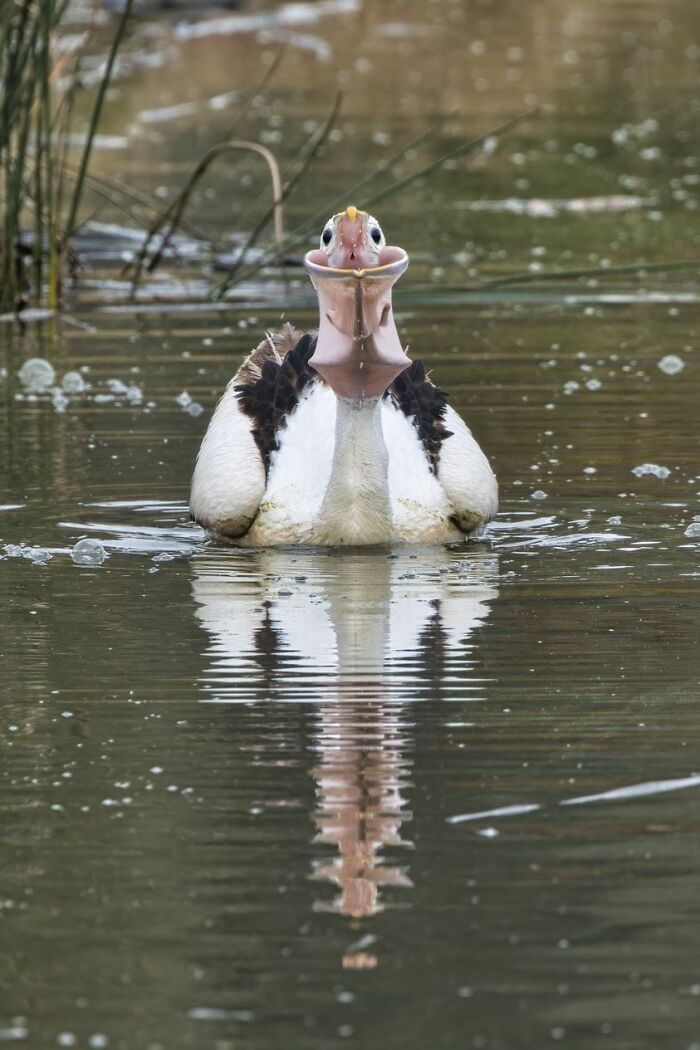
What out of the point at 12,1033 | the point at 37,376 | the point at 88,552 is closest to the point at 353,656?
the point at 88,552

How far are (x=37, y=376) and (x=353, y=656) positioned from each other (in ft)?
18.2

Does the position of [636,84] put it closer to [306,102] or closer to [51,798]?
[306,102]

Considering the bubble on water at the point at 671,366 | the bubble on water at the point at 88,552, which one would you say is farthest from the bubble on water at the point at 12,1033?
the bubble on water at the point at 671,366

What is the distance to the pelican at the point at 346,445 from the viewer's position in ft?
27.1

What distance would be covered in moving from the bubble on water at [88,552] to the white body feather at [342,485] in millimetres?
491

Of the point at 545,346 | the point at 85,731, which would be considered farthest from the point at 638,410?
the point at 85,731

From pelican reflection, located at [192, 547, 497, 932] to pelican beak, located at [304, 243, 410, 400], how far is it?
686 mm

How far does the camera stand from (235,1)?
3541 cm

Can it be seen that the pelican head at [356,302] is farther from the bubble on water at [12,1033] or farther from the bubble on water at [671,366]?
the bubble on water at [12,1033]

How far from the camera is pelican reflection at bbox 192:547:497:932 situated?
5.30m

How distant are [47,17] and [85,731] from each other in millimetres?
6725

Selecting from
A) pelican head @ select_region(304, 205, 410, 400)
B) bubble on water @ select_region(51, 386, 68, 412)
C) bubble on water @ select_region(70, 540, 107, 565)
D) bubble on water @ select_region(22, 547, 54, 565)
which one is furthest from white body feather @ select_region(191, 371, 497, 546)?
bubble on water @ select_region(51, 386, 68, 412)

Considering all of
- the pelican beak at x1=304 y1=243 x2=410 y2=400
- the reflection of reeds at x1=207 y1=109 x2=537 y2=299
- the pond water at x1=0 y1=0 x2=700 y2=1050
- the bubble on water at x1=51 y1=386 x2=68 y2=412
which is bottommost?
the pond water at x1=0 y1=0 x2=700 y2=1050

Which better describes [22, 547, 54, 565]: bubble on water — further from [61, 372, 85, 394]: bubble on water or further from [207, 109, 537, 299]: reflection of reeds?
[61, 372, 85, 394]: bubble on water
